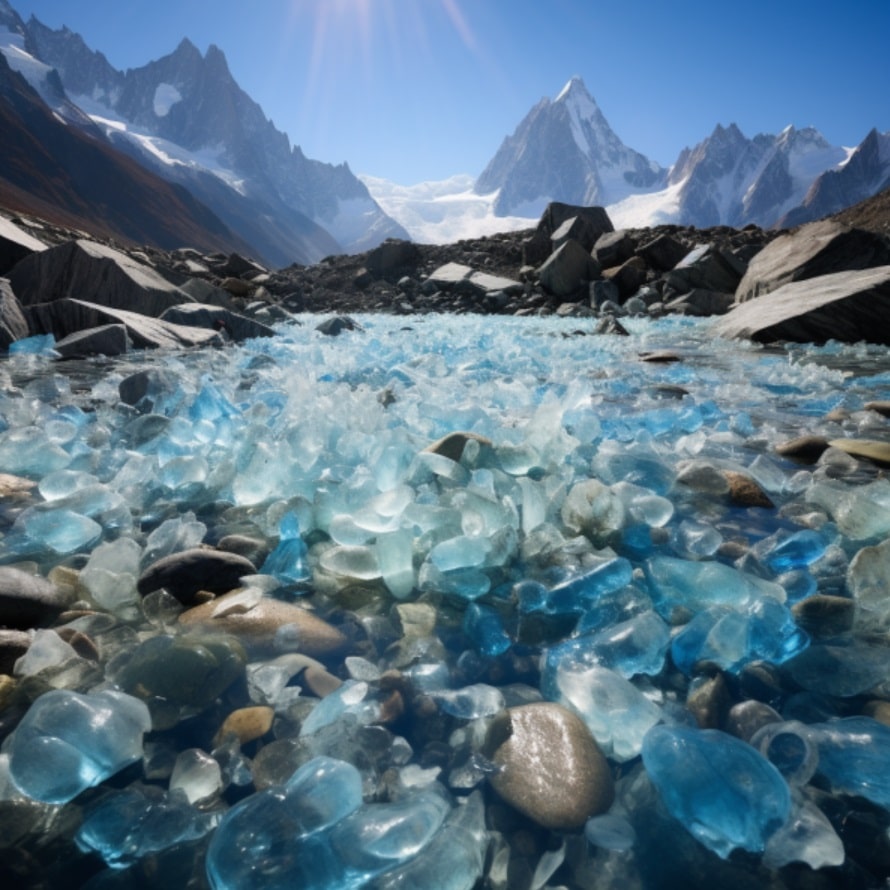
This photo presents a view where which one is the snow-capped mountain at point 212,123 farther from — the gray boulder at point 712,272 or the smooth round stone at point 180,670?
the smooth round stone at point 180,670

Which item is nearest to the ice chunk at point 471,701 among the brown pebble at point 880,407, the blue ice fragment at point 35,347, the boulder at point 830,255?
the brown pebble at point 880,407

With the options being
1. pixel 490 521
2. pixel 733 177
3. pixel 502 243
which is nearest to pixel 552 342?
pixel 490 521

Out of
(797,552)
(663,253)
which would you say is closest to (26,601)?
(797,552)

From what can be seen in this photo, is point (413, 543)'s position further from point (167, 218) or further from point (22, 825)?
point (167, 218)

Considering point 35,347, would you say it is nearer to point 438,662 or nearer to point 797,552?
point 438,662

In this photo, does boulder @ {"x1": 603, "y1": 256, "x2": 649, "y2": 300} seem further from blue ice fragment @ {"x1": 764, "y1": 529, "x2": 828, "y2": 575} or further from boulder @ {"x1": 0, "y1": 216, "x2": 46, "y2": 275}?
blue ice fragment @ {"x1": 764, "y1": 529, "x2": 828, "y2": 575}

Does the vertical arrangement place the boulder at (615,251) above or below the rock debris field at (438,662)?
above
